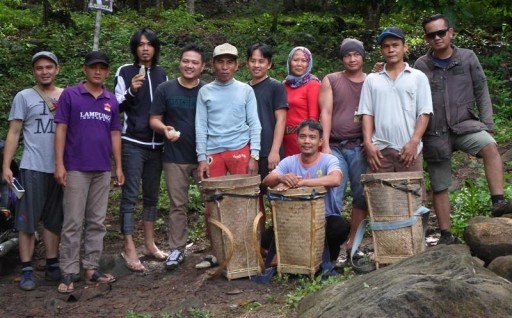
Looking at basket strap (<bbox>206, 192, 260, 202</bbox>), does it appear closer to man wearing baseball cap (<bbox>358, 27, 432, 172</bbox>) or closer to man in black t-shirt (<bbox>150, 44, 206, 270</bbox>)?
man in black t-shirt (<bbox>150, 44, 206, 270</bbox>)

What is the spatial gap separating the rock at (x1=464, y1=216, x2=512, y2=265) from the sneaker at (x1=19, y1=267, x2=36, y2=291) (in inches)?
157

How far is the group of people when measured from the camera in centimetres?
605

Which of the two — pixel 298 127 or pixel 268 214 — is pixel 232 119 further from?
pixel 268 214

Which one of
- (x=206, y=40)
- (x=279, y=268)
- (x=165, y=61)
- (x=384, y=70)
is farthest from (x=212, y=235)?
(x=206, y=40)

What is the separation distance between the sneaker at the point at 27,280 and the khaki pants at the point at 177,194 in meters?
1.35

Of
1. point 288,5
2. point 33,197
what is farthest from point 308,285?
point 288,5

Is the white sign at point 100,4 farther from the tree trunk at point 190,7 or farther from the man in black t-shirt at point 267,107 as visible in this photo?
the tree trunk at point 190,7

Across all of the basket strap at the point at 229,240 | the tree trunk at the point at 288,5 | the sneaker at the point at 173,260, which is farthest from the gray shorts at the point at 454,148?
the tree trunk at the point at 288,5

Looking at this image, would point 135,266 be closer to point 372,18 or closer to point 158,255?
point 158,255

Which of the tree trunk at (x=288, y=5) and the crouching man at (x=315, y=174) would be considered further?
the tree trunk at (x=288, y=5)

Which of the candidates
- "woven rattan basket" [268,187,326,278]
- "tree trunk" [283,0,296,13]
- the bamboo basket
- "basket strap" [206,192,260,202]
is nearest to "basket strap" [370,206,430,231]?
the bamboo basket

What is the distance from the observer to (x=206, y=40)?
16.8 metres

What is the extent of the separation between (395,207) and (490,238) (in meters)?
0.80

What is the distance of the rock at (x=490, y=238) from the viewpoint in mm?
5460
